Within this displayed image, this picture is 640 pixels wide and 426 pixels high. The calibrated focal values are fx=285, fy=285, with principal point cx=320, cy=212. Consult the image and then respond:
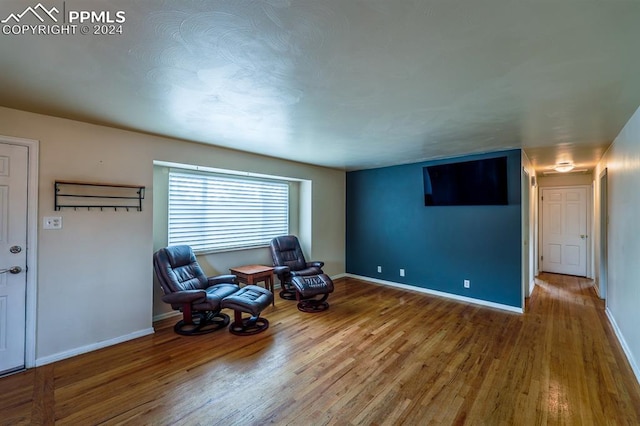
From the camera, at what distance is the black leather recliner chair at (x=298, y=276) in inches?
161

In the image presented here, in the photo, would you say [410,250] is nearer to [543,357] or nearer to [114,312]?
[543,357]

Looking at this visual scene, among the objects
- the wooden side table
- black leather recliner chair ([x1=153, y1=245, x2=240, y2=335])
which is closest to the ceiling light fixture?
the wooden side table

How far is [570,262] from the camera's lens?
6230 mm

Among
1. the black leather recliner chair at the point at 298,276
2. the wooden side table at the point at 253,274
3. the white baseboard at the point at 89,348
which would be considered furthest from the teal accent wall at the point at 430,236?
the white baseboard at the point at 89,348

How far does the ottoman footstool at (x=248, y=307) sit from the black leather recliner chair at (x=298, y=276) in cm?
71

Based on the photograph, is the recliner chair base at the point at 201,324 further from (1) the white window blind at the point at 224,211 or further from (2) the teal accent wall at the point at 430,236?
(2) the teal accent wall at the point at 430,236

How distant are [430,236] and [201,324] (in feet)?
12.4

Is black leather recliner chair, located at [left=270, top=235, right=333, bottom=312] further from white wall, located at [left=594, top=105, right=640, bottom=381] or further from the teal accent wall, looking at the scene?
white wall, located at [left=594, top=105, right=640, bottom=381]

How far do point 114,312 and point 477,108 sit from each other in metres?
4.09

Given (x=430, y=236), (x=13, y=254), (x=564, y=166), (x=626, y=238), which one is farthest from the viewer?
(x=564, y=166)

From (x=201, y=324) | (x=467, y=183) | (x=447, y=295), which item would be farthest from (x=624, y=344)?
(x=201, y=324)

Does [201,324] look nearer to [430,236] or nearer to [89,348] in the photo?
[89,348]

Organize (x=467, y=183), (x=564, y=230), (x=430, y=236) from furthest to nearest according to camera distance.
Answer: (x=564, y=230)
(x=430, y=236)
(x=467, y=183)

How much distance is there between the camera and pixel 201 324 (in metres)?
3.43
